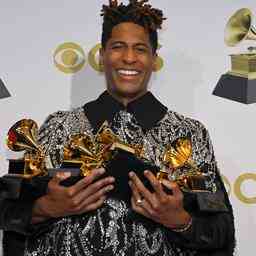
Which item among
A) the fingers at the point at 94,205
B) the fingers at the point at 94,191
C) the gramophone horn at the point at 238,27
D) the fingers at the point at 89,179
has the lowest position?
the fingers at the point at 94,205

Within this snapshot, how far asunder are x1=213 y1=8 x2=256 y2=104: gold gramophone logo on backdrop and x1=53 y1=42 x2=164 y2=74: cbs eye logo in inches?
7.3

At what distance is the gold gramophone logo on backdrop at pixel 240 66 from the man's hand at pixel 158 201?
59 cm

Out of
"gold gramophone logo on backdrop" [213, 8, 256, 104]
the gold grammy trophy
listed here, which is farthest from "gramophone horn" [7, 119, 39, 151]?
"gold gramophone logo on backdrop" [213, 8, 256, 104]

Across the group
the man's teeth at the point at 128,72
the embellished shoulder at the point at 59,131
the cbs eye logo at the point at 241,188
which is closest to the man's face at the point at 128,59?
the man's teeth at the point at 128,72

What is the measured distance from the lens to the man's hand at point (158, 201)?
979 millimetres

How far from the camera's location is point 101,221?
3.59 ft

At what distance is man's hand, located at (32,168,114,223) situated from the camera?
0.98m

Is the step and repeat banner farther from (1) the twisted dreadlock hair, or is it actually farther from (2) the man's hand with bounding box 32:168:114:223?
(2) the man's hand with bounding box 32:168:114:223

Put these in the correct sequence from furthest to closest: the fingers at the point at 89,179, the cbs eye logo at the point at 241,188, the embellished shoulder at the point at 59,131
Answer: the cbs eye logo at the point at 241,188 < the embellished shoulder at the point at 59,131 < the fingers at the point at 89,179

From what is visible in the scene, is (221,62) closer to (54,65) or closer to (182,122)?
(182,122)

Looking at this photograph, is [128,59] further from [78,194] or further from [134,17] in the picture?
[78,194]

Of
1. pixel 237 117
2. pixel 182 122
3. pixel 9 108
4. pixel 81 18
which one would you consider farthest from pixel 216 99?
pixel 9 108

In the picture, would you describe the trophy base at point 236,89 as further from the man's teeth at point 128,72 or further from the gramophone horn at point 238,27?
the man's teeth at point 128,72

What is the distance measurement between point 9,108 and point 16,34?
21 centimetres
